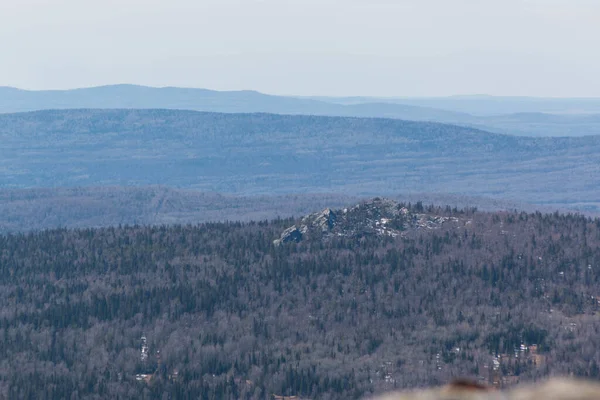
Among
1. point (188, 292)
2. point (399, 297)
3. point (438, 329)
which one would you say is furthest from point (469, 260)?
point (188, 292)

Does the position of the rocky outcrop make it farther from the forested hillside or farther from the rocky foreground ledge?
the rocky foreground ledge

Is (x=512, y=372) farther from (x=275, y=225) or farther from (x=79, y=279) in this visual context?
(x=275, y=225)

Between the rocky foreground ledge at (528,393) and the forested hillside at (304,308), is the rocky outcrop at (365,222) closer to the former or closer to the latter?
the forested hillside at (304,308)

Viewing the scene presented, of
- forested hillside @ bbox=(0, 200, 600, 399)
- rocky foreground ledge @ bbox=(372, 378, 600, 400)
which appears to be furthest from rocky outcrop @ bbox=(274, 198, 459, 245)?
rocky foreground ledge @ bbox=(372, 378, 600, 400)

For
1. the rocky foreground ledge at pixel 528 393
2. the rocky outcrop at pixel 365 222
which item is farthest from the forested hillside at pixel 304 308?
the rocky foreground ledge at pixel 528 393

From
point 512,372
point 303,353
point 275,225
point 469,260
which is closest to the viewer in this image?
point 512,372
